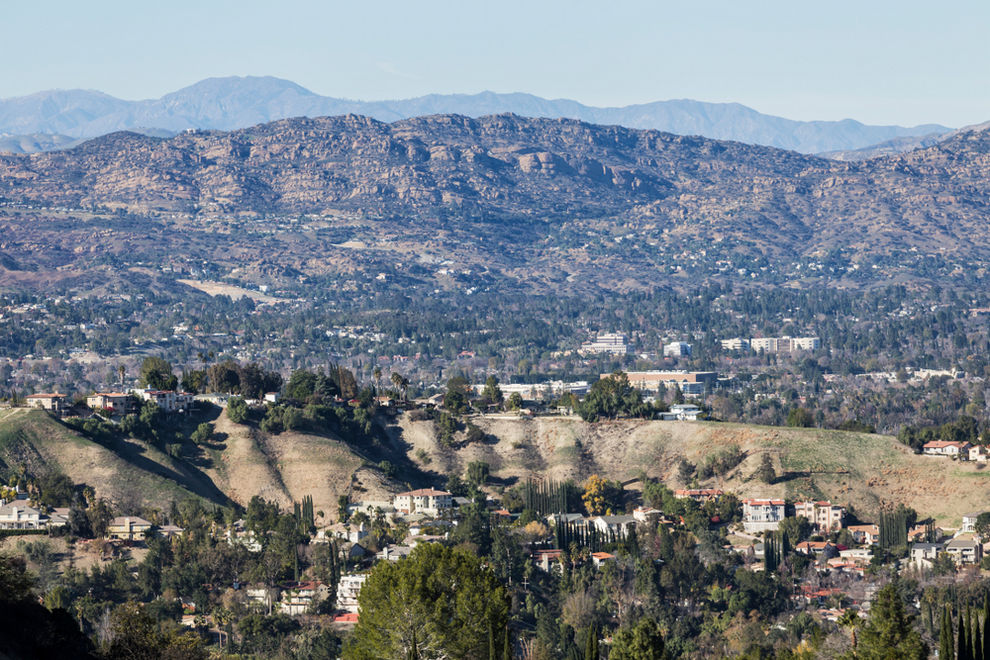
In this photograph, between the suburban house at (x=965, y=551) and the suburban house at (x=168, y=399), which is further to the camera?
the suburban house at (x=168, y=399)

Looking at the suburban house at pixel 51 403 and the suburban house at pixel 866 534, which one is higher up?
the suburban house at pixel 51 403

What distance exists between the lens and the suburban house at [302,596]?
115 metres

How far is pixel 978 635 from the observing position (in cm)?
7750

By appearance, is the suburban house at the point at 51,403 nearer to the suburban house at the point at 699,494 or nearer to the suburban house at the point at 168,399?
the suburban house at the point at 168,399

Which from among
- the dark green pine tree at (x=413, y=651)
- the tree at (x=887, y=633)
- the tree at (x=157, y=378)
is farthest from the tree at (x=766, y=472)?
the dark green pine tree at (x=413, y=651)

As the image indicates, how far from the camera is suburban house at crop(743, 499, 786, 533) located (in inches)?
5543

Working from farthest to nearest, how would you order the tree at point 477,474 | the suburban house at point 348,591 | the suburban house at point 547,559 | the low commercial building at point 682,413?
the low commercial building at point 682,413
the tree at point 477,474
the suburban house at point 547,559
the suburban house at point 348,591

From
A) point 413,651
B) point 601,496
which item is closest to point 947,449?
point 601,496

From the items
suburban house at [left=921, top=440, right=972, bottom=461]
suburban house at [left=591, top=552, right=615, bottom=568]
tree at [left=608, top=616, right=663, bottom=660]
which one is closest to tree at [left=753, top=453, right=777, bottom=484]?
suburban house at [left=921, top=440, right=972, bottom=461]

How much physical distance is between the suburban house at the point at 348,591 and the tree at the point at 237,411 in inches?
1463

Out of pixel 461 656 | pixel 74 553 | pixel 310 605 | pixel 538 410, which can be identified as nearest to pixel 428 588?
pixel 461 656

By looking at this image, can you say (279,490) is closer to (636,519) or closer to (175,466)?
(175,466)

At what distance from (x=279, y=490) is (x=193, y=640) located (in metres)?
71.9

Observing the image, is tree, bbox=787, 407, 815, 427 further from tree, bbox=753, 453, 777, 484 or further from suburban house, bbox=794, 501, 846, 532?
suburban house, bbox=794, 501, 846, 532
